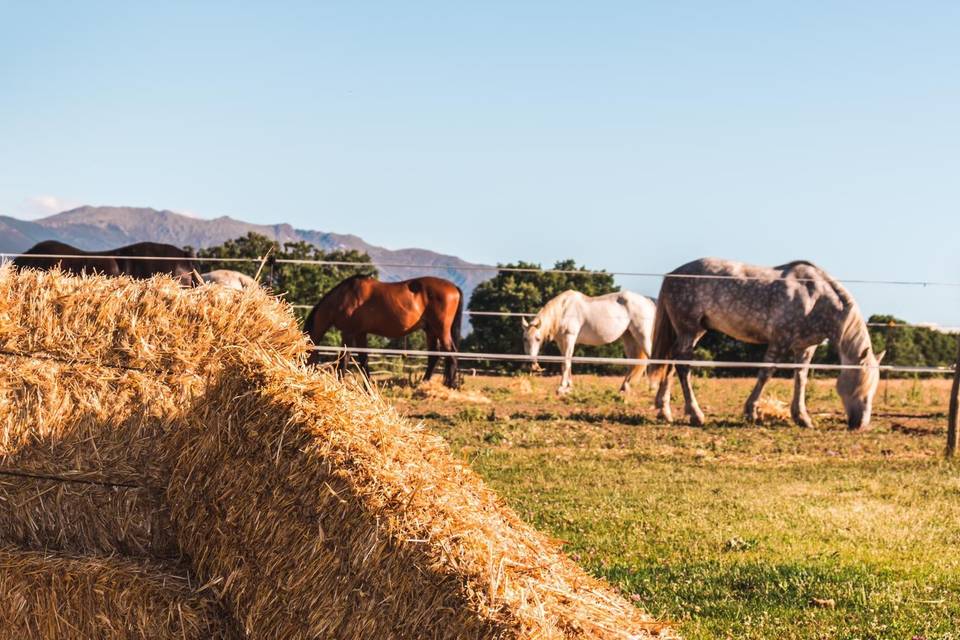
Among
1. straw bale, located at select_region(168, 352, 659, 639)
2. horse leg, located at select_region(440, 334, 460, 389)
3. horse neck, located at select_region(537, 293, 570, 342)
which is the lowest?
horse leg, located at select_region(440, 334, 460, 389)

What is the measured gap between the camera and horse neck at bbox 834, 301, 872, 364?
12711mm

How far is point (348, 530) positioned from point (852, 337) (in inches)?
432

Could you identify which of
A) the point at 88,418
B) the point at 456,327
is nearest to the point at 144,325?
the point at 88,418

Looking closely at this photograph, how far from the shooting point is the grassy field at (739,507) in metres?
4.68

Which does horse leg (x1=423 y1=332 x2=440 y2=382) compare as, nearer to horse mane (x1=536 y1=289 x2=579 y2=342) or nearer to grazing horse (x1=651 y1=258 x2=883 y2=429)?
horse mane (x1=536 y1=289 x2=579 y2=342)

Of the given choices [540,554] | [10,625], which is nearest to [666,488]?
[540,554]

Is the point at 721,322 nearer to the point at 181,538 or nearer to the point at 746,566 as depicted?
the point at 746,566

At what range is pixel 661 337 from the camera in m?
14.0

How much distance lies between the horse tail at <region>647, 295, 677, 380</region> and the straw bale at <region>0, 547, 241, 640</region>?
10.6 metres

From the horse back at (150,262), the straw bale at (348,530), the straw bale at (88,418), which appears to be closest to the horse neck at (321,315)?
the horse back at (150,262)

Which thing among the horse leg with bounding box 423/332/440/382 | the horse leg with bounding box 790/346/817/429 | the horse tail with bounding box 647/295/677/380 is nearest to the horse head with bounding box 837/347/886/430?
the horse leg with bounding box 790/346/817/429

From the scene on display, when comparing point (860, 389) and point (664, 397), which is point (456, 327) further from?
point (860, 389)

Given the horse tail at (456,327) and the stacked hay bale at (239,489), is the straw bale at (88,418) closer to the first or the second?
the stacked hay bale at (239,489)

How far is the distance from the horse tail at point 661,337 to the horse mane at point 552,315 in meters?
4.16
